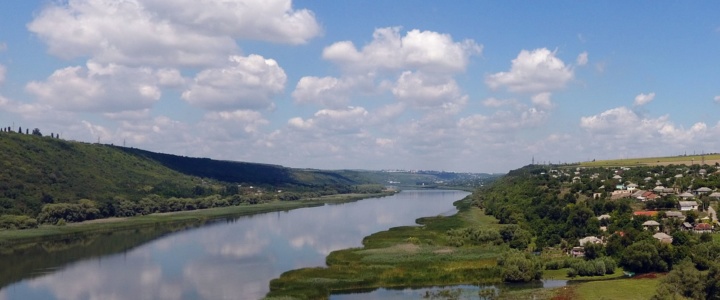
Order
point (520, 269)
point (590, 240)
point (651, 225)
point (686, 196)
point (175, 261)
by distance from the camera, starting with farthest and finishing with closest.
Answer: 1. point (686, 196)
2. point (651, 225)
3. point (175, 261)
4. point (590, 240)
5. point (520, 269)

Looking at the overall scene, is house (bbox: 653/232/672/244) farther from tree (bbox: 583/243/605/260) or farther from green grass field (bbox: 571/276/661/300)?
green grass field (bbox: 571/276/661/300)

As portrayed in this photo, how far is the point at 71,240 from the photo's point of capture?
75562 mm

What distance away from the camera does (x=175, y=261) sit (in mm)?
59250

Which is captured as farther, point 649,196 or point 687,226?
point 649,196

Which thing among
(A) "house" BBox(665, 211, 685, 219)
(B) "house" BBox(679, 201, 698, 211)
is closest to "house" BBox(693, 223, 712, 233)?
(A) "house" BBox(665, 211, 685, 219)

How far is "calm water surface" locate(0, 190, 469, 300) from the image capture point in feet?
149

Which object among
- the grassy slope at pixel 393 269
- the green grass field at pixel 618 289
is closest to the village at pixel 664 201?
the green grass field at pixel 618 289

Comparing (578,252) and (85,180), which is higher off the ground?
(85,180)

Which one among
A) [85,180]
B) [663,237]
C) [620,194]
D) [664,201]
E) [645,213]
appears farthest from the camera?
[85,180]

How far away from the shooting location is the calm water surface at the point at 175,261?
1791 inches

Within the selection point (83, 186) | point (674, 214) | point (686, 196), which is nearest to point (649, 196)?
point (686, 196)

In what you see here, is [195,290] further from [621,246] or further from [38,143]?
[38,143]

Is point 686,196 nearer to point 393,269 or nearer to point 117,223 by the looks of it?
point 393,269

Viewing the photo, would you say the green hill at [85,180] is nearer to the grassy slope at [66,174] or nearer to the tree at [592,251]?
the grassy slope at [66,174]
